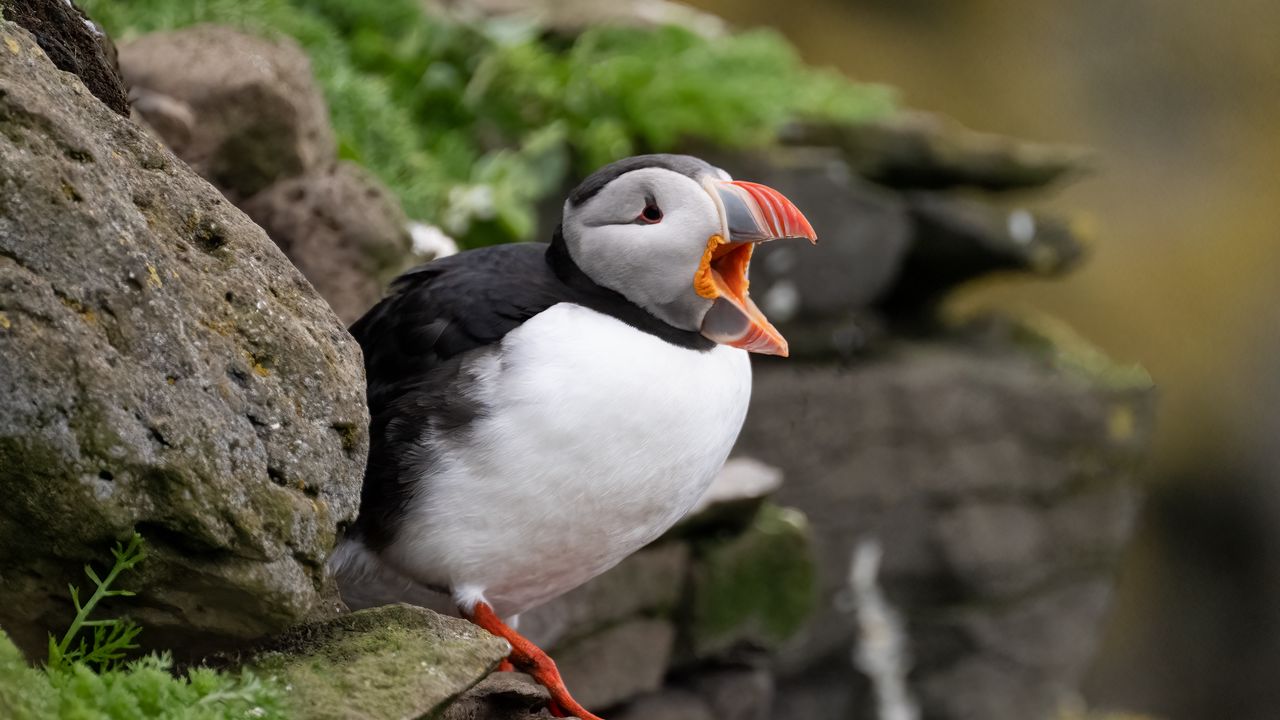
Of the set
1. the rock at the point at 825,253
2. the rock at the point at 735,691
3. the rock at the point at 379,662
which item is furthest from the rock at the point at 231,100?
the rock at the point at 825,253

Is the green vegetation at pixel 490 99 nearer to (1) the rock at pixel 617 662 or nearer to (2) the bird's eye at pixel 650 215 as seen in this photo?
(1) the rock at pixel 617 662

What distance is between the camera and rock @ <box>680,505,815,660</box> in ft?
14.1

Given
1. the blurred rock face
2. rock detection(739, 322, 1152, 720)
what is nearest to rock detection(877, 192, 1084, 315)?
rock detection(739, 322, 1152, 720)

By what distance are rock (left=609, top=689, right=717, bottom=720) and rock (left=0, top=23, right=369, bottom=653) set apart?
6.85 ft

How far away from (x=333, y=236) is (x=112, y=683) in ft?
5.54

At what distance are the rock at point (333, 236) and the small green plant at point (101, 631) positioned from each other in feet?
4.62

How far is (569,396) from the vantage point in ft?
7.77

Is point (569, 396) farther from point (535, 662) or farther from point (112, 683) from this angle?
point (112, 683)

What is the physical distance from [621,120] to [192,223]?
3.64 meters

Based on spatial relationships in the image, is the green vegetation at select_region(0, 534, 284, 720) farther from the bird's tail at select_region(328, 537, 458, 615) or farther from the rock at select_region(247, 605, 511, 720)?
the bird's tail at select_region(328, 537, 458, 615)

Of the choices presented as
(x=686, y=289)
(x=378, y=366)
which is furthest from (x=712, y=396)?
(x=378, y=366)

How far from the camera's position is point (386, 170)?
4633 mm

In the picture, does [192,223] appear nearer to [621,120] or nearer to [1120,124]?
[621,120]

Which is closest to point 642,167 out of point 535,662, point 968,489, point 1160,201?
point 535,662
